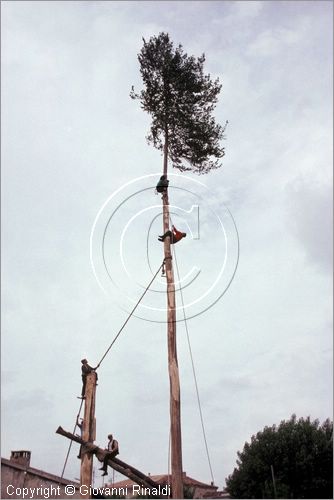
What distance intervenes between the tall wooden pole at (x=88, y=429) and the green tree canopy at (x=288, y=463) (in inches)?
997

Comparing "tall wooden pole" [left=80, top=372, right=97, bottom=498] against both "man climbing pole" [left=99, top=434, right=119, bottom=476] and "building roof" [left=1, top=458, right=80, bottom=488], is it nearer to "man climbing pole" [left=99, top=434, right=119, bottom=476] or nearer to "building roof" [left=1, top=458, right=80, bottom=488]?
"man climbing pole" [left=99, top=434, right=119, bottom=476]

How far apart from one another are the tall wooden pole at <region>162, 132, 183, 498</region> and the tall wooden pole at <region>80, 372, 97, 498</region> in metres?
1.74

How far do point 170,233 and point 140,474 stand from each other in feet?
19.2

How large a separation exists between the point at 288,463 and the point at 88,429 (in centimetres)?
2693

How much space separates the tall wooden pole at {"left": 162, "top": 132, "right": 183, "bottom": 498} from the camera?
9.31 meters

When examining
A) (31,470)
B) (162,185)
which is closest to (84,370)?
(162,185)

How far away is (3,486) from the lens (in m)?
18.6

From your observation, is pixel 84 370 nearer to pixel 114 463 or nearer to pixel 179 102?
pixel 114 463

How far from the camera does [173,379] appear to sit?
1049 cm

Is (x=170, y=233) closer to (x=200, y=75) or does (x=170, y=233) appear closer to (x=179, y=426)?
(x=179, y=426)

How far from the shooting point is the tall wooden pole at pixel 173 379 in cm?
931

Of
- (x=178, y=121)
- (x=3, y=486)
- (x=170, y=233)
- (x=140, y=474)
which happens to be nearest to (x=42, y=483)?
(x=3, y=486)

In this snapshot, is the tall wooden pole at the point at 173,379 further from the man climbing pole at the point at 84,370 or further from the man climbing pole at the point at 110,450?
the man climbing pole at the point at 84,370

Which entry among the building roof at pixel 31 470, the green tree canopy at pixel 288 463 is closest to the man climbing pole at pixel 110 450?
the building roof at pixel 31 470
